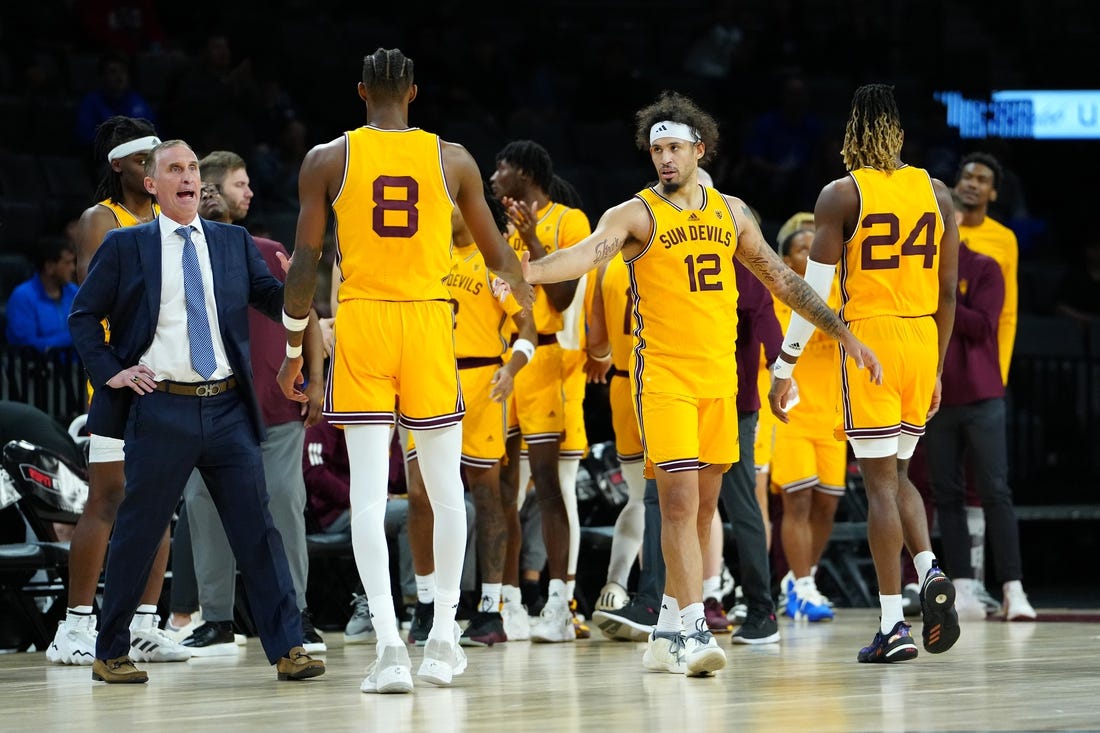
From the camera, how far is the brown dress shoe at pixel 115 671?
5.65m

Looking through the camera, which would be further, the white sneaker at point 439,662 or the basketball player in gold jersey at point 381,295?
the white sneaker at point 439,662

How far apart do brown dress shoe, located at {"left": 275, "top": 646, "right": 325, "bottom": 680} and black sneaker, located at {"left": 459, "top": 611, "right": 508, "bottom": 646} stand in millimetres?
1446

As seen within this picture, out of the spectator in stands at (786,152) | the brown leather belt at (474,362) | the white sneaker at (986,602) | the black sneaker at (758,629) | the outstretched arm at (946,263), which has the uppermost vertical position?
the spectator in stands at (786,152)

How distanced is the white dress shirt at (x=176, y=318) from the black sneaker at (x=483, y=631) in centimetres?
195

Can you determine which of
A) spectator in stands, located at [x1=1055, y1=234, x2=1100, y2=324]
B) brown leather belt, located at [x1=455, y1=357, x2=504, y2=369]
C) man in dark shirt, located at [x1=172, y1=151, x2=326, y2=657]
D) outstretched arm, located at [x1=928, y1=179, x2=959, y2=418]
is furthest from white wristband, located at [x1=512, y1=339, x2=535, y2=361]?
spectator in stands, located at [x1=1055, y1=234, x2=1100, y2=324]

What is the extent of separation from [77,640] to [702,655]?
2.52 m

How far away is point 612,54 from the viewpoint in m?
14.0

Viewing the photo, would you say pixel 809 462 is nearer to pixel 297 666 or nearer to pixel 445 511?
pixel 445 511

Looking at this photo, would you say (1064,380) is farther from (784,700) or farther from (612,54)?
(784,700)

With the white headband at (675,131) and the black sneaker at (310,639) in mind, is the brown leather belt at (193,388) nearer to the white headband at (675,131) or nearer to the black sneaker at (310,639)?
the black sneaker at (310,639)

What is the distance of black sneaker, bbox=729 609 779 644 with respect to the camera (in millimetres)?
6984

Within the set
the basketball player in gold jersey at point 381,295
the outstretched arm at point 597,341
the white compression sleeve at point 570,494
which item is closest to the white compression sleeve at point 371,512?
the basketball player in gold jersey at point 381,295

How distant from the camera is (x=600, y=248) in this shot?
5.71 meters

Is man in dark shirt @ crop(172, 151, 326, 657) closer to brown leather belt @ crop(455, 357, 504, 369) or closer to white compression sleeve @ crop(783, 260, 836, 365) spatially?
brown leather belt @ crop(455, 357, 504, 369)
